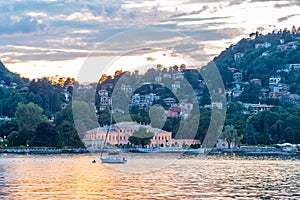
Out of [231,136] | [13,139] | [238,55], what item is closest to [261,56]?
[238,55]

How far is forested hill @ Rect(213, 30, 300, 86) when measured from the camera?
463ft

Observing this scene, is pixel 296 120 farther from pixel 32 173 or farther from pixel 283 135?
pixel 32 173

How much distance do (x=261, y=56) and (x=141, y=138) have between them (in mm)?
71943

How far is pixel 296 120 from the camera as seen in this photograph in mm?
85375

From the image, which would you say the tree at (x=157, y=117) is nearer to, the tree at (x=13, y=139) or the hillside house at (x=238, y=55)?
the tree at (x=13, y=139)

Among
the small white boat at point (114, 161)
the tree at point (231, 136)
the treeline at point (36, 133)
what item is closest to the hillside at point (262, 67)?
the tree at point (231, 136)

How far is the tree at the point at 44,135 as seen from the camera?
74.2 metres

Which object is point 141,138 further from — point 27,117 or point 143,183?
point 143,183

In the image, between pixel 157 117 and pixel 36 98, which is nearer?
pixel 157 117

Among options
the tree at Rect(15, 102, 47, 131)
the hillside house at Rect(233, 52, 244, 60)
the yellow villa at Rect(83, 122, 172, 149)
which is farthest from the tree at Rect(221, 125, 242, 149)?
the hillside house at Rect(233, 52, 244, 60)

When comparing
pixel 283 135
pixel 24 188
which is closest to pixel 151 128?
pixel 283 135

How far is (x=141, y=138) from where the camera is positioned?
80.4m

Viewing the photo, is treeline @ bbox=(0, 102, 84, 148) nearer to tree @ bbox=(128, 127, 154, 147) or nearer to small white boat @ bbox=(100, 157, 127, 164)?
tree @ bbox=(128, 127, 154, 147)

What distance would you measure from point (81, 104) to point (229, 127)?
18.3 metres
